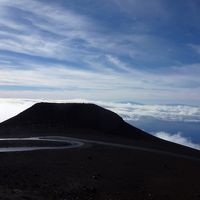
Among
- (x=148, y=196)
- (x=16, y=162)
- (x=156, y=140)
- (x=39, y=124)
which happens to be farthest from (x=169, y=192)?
(x=39, y=124)

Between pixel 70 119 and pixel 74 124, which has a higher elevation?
pixel 70 119

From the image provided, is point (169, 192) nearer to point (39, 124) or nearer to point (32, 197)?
point (32, 197)

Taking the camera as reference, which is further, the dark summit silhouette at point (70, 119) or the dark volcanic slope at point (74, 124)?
the dark summit silhouette at point (70, 119)

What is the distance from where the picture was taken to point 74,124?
7869 centimetres

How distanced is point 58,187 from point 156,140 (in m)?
47.8

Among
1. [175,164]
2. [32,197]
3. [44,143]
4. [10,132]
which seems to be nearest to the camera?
[32,197]

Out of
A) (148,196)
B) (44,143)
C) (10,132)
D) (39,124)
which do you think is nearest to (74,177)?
(148,196)

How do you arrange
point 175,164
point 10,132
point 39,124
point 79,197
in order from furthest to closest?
1. point 39,124
2. point 10,132
3. point 175,164
4. point 79,197

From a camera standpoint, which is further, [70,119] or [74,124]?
[70,119]

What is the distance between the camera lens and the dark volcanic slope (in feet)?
231

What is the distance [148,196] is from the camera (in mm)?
28484

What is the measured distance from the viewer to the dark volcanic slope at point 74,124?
231ft

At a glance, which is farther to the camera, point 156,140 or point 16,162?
point 156,140

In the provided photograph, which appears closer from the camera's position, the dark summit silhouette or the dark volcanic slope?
the dark volcanic slope
